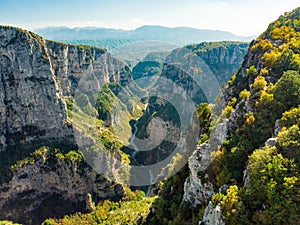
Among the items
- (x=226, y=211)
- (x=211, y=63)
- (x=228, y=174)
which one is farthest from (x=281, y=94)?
(x=211, y=63)

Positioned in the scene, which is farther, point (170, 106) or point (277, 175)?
point (170, 106)

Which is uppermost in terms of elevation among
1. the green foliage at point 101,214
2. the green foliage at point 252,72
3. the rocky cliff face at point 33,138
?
the green foliage at point 252,72

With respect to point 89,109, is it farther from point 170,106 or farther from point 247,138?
point 247,138

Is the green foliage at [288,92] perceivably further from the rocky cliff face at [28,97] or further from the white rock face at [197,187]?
the rocky cliff face at [28,97]

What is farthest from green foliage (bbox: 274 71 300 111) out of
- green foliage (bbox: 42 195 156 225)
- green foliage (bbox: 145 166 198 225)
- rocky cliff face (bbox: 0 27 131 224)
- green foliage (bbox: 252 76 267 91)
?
rocky cliff face (bbox: 0 27 131 224)

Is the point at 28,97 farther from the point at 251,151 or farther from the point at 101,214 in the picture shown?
the point at 251,151

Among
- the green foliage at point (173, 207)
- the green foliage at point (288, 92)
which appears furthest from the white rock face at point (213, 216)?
the green foliage at point (288, 92)

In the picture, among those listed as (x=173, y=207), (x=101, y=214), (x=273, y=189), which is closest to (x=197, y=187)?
(x=173, y=207)
